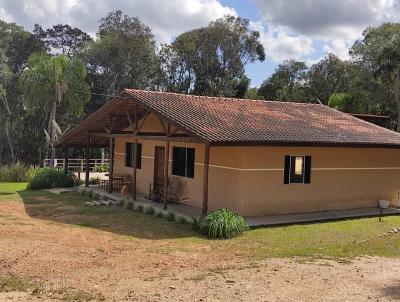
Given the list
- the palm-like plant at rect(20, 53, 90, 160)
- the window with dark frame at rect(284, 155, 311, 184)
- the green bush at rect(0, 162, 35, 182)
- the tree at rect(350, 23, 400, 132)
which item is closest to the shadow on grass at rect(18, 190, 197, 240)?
the window with dark frame at rect(284, 155, 311, 184)

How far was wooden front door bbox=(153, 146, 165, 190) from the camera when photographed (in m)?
19.7

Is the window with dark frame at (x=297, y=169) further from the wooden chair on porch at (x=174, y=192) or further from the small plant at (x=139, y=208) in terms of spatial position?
the small plant at (x=139, y=208)

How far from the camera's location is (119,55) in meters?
43.4

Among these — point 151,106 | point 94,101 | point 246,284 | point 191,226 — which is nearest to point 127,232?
point 191,226

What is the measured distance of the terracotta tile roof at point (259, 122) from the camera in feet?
47.8

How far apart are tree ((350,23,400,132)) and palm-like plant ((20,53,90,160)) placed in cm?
Answer: 2056

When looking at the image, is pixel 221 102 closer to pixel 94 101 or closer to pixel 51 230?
pixel 51 230

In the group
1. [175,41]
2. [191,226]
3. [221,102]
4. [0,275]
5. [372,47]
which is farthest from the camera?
[175,41]

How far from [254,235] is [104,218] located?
16.0 ft

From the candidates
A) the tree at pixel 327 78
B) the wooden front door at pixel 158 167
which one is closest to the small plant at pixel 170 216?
the wooden front door at pixel 158 167

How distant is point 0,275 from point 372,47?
39.8 m

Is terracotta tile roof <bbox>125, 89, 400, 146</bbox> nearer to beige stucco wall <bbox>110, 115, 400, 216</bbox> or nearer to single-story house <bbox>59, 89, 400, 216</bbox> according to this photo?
single-story house <bbox>59, 89, 400, 216</bbox>

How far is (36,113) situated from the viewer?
4344 cm

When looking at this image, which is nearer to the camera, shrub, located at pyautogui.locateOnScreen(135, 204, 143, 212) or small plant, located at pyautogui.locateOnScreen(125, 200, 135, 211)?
shrub, located at pyautogui.locateOnScreen(135, 204, 143, 212)
